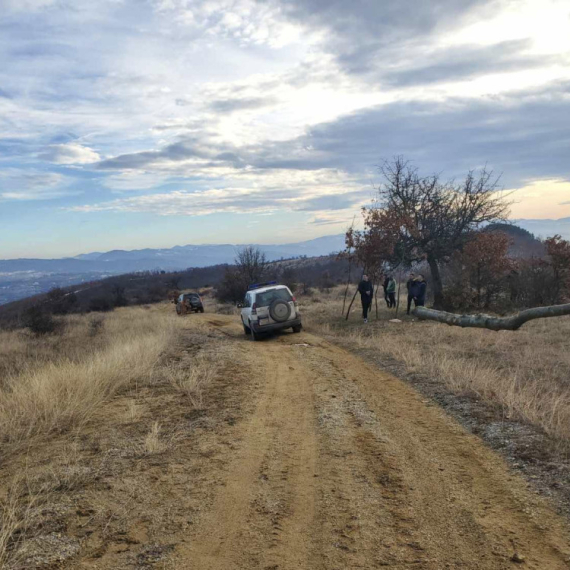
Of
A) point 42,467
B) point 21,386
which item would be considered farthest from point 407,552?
point 21,386

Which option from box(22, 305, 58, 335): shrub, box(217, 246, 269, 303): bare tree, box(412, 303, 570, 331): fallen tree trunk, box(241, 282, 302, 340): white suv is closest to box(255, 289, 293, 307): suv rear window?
box(241, 282, 302, 340): white suv

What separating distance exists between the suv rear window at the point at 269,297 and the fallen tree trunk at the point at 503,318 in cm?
501

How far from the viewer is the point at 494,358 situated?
10195mm

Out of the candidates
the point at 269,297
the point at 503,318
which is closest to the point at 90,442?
the point at 503,318

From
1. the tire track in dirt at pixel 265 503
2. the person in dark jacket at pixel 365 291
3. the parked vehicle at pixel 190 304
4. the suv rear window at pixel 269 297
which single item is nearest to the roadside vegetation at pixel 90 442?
the tire track in dirt at pixel 265 503

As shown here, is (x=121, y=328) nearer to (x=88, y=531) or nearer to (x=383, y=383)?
(x=383, y=383)

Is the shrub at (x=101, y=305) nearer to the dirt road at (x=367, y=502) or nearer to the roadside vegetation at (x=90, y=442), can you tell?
the roadside vegetation at (x=90, y=442)

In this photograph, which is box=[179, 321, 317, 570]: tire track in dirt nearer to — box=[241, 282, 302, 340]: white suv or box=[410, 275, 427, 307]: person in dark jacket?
box=[241, 282, 302, 340]: white suv

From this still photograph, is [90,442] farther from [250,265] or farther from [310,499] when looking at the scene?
[250,265]

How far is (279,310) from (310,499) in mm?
11428

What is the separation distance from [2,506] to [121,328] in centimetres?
1791

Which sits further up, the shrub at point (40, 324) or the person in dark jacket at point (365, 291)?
the person in dark jacket at point (365, 291)

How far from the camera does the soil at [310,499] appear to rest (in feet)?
10.2

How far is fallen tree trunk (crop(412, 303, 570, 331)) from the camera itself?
7.89m
